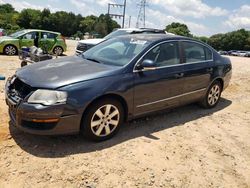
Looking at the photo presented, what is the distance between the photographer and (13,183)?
137 inches

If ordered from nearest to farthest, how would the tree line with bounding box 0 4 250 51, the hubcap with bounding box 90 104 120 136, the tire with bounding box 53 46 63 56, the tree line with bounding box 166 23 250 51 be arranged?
the hubcap with bounding box 90 104 120 136
the tire with bounding box 53 46 63 56
the tree line with bounding box 0 4 250 51
the tree line with bounding box 166 23 250 51

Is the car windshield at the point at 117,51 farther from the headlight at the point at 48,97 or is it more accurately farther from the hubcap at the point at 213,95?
the hubcap at the point at 213,95

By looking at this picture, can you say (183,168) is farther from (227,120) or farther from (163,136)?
(227,120)

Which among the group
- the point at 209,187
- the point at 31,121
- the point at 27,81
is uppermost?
the point at 27,81

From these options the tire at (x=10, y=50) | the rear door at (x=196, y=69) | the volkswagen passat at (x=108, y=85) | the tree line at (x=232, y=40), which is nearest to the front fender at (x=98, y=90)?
the volkswagen passat at (x=108, y=85)

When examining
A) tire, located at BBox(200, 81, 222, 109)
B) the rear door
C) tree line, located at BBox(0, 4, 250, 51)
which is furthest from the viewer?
tree line, located at BBox(0, 4, 250, 51)

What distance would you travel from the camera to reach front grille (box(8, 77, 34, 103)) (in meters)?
4.21

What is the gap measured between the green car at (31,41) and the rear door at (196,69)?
10.1m

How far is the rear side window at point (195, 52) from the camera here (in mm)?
5829

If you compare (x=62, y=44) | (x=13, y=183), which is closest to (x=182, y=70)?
(x=13, y=183)

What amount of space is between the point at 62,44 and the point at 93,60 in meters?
10.9

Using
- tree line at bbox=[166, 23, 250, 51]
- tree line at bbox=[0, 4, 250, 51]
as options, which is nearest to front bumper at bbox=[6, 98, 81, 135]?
tree line at bbox=[0, 4, 250, 51]

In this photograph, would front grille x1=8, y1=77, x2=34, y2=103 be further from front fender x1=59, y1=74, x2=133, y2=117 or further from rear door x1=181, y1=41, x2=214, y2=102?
rear door x1=181, y1=41, x2=214, y2=102

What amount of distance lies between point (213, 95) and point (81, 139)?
133 inches
